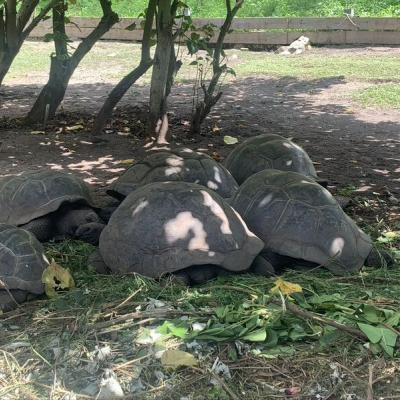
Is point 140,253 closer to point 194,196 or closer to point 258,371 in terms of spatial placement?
point 194,196

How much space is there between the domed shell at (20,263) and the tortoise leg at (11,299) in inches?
1.5

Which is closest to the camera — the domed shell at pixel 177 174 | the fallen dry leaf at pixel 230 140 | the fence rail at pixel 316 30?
the domed shell at pixel 177 174

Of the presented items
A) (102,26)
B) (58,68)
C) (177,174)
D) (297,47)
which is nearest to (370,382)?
(177,174)

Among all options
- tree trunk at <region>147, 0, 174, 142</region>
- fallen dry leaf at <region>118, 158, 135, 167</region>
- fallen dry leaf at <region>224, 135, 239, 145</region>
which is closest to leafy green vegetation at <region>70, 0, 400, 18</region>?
tree trunk at <region>147, 0, 174, 142</region>

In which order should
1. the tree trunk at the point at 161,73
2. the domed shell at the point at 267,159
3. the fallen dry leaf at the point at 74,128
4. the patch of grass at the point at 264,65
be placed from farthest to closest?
the patch of grass at the point at 264,65 → the fallen dry leaf at the point at 74,128 → the tree trunk at the point at 161,73 → the domed shell at the point at 267,159

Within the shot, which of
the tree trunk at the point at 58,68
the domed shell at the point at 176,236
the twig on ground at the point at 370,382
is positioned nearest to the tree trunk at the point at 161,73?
the tree trunk at the point at 58,68

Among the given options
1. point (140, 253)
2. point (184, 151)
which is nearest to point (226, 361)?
point (140, 253)

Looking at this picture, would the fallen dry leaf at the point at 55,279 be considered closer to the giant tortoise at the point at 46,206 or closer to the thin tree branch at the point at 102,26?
the giant tortoise at the point at 46,206

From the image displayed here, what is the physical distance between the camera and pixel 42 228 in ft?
17.1

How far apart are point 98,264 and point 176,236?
68cm

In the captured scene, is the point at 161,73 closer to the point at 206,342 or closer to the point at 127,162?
the point at 127,162

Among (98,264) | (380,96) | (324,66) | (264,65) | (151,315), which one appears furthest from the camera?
(264,65)

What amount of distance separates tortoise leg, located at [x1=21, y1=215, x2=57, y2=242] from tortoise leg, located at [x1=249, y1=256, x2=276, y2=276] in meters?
1.76

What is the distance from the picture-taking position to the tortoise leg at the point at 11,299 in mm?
3996
